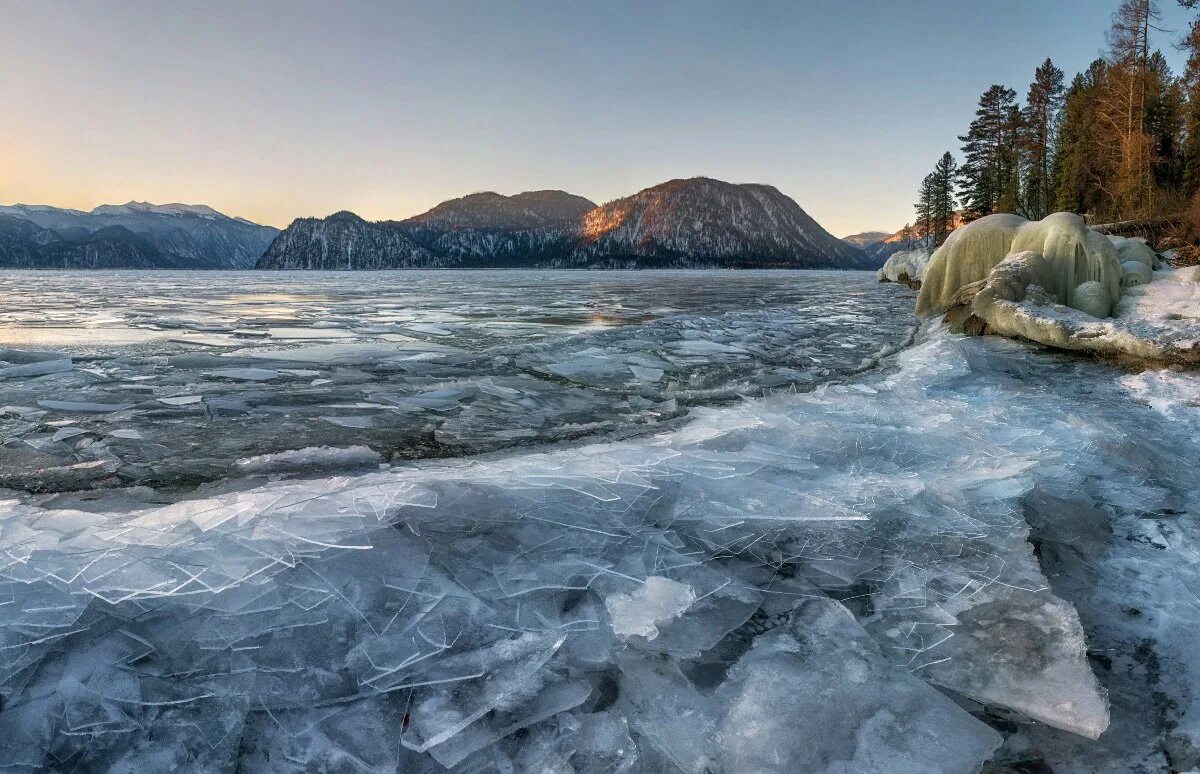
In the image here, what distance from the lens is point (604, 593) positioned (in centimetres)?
199

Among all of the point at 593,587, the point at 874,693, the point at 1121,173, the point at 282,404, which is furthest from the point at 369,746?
the point at 1121,173

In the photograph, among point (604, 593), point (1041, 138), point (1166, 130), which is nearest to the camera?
point (604, 593)

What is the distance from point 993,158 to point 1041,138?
778 cm

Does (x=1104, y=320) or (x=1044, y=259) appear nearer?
(x=1104, y=320)

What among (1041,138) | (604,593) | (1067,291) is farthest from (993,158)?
(604,593)

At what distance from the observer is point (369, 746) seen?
4.65 ft

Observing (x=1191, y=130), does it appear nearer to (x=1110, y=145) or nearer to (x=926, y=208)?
(x=1110, y=145)

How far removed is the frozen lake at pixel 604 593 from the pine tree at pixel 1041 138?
43.1 meters

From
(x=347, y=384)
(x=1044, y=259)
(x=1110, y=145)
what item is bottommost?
(x=347, y=384)

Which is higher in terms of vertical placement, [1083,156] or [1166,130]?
[1166,130]

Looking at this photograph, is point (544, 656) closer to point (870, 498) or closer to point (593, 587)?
point (593, 587)

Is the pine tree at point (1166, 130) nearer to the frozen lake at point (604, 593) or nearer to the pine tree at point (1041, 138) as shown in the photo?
the pine tree at point (1041, 138)

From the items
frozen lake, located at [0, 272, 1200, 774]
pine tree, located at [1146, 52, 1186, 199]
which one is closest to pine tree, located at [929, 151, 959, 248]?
pine tree, located at [1146, 52, 1186, 199]

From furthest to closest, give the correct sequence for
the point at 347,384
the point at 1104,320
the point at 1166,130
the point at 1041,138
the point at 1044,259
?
the point at 1041,138 → the point at 1166,130 → the point at 1044,259 → the point at 1104,320 → the point at 347,384
